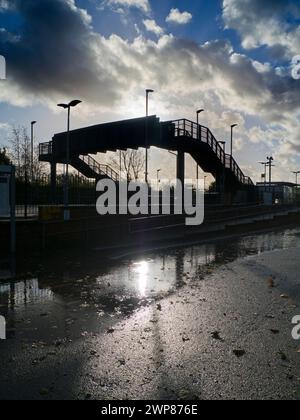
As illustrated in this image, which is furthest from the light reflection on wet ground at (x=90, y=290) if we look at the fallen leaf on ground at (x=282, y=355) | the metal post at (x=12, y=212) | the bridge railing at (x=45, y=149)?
the bridge railing at (x=45, y=149)

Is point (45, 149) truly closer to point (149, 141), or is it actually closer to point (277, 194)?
point (149, 141)

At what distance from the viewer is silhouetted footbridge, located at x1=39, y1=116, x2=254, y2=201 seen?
2811 centimetres

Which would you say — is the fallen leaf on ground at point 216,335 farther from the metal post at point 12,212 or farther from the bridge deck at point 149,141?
the bridge deck at point 149,141

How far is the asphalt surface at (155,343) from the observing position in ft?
12.8

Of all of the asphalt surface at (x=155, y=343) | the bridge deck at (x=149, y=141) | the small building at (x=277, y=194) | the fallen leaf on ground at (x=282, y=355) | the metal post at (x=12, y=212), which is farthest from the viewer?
the small building at (x=277, y=194)

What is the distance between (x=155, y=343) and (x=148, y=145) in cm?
2418

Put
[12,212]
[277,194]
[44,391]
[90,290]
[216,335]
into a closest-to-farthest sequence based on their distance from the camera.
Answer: [44,391], [216,335], [90,290], [12,212], [277,194]

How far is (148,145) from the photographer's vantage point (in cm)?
2831

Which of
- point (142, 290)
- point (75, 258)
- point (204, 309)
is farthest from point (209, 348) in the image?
point (75, 258)

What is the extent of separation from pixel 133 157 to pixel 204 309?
61.4 m

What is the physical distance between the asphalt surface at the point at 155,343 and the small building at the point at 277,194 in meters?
33.9

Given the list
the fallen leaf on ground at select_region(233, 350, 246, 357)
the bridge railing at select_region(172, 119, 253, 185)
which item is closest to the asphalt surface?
the fallen leaf on ground at select_region(233, 350, 246, 357)

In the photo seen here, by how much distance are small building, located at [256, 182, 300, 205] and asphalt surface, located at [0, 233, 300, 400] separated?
3388 cm

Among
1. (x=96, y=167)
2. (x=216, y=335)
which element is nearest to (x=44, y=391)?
(x=216, y=335)
